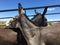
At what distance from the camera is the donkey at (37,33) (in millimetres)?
3359

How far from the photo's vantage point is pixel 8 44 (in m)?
3.88

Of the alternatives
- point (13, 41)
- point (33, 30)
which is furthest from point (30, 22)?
point (13, 41)

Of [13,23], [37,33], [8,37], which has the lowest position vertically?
[8,37]

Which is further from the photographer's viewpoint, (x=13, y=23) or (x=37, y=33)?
(x=13, y=23)

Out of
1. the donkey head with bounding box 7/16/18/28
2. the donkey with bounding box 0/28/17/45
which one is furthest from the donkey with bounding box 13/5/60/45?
the donkey with bounding box 0/28/17/45

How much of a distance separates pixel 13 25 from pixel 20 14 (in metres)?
0.38

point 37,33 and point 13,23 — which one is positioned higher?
point 13,23

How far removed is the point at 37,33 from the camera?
3539 millimetres

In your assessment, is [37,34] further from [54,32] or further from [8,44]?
[8,44]

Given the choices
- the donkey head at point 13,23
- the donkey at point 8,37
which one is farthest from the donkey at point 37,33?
the donkey at point 8,37

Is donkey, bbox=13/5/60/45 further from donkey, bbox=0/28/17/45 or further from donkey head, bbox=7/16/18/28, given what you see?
donkey, bbox=0/28/17/45

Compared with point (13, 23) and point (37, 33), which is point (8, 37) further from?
point (37, 33)

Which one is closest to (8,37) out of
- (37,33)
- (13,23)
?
(13,23)

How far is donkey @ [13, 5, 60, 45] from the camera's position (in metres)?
3.36
